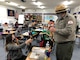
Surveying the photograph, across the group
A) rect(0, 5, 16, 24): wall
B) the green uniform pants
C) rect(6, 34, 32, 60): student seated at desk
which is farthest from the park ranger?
rect(0, 5, 16, 24): wall

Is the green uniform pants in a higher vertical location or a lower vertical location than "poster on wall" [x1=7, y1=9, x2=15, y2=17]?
lower

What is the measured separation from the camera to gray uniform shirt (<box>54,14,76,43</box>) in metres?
1.93

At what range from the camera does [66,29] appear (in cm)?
193

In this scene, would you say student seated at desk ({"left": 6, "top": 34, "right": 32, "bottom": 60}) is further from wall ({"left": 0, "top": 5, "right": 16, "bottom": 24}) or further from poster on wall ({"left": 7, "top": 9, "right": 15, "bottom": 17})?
poster on wall ({"left": 7, "top": 9, "right": 15, "bottom": 17})

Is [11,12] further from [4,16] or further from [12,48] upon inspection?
[12,48]

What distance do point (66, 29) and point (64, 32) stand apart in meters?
0.06

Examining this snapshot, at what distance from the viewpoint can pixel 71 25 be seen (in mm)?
1940

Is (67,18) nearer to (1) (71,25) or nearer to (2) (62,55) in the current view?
(1) (71,25)

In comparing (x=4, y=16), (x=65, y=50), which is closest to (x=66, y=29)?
(x=65, y=50)

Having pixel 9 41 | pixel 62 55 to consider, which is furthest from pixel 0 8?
pixel 62 55

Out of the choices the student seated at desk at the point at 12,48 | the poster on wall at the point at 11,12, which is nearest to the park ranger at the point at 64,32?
the student seated at desk at the point at 12,48

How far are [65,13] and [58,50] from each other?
2.27 ft

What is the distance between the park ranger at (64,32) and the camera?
6.39 ft

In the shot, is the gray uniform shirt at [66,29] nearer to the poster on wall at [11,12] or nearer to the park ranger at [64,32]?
the park ranger at [64,32]
